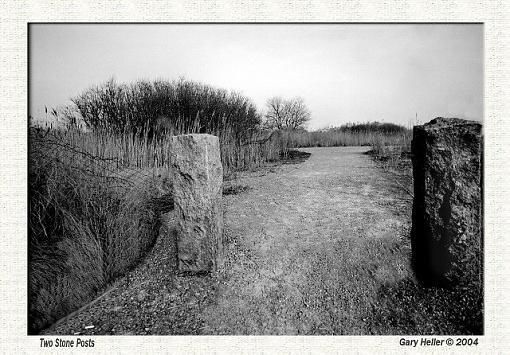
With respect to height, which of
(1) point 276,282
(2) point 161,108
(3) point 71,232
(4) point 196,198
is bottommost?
(1) point 276,282

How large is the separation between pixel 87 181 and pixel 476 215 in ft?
8.56

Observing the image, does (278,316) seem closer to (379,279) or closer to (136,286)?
(379,279)

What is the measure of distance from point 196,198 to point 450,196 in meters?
1.45

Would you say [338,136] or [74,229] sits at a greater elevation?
[338,136]

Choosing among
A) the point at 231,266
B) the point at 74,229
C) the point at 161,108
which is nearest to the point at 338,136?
the point at 161,108

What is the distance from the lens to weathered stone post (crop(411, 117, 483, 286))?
1.46 meters

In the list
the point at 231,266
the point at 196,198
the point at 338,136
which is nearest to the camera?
the point at 196,198

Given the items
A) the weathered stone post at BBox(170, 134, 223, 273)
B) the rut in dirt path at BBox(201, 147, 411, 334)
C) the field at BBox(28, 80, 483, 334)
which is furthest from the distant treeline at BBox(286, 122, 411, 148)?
the weathered stone post at BBox(170, 134, 223, 273)

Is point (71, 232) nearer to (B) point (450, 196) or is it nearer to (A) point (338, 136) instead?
(B) point (450, 196)

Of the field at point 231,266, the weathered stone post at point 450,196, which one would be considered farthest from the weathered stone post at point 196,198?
the weathered stone post at point 450,196

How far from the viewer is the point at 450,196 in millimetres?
1496

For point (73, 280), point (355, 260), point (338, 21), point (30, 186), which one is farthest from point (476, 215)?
point (30, 186)

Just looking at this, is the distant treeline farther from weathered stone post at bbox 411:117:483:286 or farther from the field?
weathered stone post at bbox 411:117:483:286

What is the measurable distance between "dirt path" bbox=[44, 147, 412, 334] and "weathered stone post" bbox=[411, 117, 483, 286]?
0.31m
